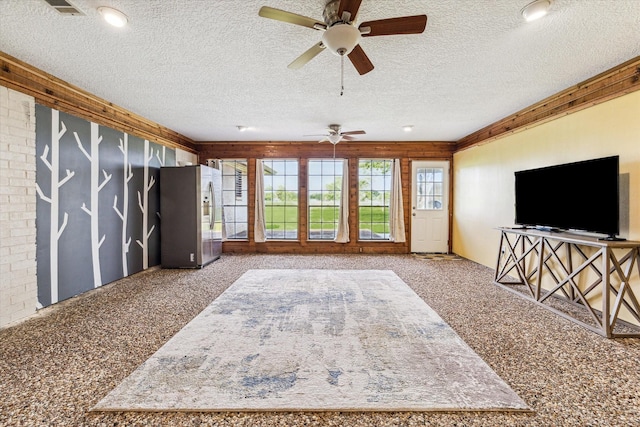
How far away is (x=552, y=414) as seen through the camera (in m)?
1.50

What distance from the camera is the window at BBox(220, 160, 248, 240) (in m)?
6.52

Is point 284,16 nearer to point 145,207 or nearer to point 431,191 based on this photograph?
point 145,207

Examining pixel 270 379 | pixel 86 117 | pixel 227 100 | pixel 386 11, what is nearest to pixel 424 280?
pixel 270 379

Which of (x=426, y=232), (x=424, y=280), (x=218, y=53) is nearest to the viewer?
(x=218, y=53)

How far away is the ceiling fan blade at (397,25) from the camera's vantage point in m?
1.71

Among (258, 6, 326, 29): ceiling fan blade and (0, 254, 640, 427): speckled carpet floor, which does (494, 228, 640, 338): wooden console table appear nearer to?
(0, 254, 640, 427): speckled carpet floor

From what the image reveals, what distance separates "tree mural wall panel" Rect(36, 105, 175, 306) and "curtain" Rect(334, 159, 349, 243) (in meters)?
3.64

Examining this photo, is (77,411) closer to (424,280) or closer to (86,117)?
(86,117)

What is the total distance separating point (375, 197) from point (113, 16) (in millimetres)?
5405

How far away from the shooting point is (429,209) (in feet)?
20.6

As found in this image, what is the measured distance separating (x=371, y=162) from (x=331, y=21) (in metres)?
4.77

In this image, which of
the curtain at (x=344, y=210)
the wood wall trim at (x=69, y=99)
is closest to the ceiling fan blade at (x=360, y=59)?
the wood wall trim at (x=69, y=99)

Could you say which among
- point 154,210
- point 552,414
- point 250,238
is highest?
point 154,210

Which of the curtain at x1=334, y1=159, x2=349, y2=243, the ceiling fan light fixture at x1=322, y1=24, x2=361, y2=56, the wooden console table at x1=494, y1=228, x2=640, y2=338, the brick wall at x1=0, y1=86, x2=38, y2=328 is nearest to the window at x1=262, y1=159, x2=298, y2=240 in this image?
the curtain at x1=334, y1=159, x2=349, y2=243
